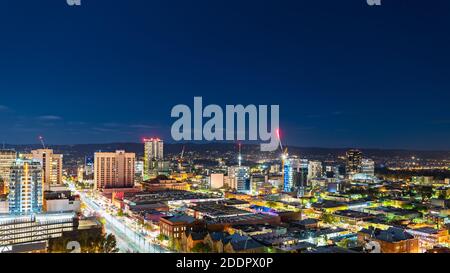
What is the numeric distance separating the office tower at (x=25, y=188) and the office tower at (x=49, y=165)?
531cm

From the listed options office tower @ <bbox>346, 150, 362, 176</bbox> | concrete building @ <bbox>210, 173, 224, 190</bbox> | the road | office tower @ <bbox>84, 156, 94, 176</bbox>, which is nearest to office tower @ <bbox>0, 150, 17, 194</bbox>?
office tower @ <bbox>84, 156, 94, 176</bbox>

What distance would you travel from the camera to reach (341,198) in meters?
12.1

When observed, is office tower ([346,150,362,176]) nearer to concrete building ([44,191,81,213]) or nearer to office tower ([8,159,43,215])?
concrete building ([44,191,81,213])

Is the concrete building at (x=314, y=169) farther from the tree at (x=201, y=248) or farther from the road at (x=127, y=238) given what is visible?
the tree at (x=201, y=248)

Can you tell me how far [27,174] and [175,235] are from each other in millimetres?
3568

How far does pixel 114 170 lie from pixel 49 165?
7.26 ft

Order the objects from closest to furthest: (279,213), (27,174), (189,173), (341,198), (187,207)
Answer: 1. (27,174)
2. (279,213)
3. (187,207)
4. (341,198)
5. (189,173)

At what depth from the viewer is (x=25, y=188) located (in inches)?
315

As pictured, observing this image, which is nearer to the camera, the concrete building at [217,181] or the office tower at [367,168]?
the concrete building at [217,181]

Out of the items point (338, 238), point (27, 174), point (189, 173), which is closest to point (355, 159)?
point (189, 173)

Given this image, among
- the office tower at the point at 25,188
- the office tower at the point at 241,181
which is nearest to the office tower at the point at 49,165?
the office tower at the point at 25,188

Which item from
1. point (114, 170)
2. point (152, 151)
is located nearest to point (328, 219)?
point (114, 170)

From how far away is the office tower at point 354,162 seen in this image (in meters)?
20.8
